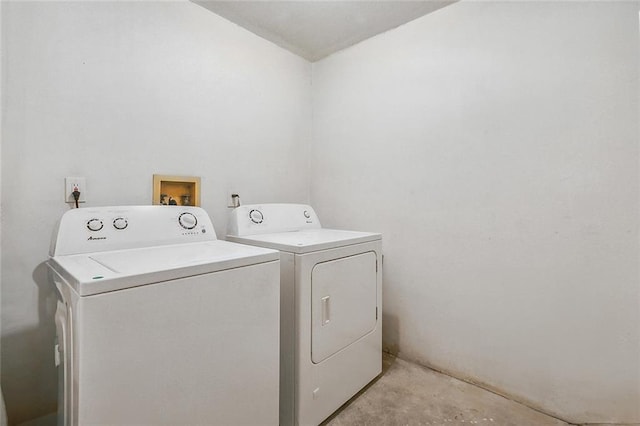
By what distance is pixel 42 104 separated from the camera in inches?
49.8

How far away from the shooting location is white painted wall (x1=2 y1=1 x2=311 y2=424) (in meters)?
1.22

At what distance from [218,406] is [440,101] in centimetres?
187

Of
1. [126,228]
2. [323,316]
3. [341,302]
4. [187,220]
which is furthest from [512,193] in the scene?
[126,228]

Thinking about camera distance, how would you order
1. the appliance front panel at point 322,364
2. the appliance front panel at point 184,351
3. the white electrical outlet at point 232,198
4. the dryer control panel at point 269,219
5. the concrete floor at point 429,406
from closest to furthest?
the appliance front panel at point 184,351
the appliance front panel at point 322,364
the concrete floor at point 429,406
the dryer control panel at point 269,219
the white electrical outlet at point 232,198

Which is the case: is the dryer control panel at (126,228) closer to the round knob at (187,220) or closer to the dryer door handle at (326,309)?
the round knob at (187,220)

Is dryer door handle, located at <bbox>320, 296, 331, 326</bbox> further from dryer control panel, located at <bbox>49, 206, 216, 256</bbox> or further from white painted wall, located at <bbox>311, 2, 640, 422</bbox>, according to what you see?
white painted wall, located at <bbox>311, 2, 640, 422</bbox>

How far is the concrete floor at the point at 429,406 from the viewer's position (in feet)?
4.56

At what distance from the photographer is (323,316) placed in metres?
1.37

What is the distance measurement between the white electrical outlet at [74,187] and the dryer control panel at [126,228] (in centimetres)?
18

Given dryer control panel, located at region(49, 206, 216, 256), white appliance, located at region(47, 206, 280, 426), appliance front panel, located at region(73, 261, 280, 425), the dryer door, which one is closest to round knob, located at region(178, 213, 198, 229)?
dryer control panel, located at region(49, 206, 216, 256)

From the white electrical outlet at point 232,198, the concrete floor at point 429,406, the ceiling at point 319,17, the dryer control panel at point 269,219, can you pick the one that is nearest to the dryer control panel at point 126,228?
the dryer control panel at point 269,219

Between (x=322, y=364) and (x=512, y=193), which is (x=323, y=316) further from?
(x=512, y=193)

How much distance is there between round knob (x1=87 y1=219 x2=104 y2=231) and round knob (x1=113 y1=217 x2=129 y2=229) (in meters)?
0.05

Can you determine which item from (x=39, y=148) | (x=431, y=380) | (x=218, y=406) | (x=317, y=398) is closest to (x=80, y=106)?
(x=39, y=148)
